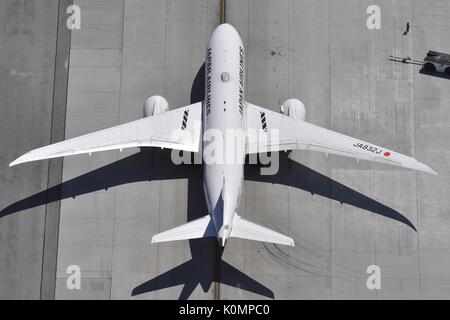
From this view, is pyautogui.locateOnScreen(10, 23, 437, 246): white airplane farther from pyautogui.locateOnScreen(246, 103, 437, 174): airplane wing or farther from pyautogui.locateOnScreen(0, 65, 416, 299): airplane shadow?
pyautogui.locateOnScreen(0, 65, 416, 299): airplane shadow

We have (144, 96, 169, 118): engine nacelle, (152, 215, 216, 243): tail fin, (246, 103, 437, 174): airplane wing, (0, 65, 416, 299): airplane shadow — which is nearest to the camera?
(152, 215, 216, 243): tail fin

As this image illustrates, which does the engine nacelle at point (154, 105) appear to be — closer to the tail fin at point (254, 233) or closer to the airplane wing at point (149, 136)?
the airplane wing at point (149, 136)

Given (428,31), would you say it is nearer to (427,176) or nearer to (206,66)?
(427,176)

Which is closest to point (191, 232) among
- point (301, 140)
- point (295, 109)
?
point (301, 140)

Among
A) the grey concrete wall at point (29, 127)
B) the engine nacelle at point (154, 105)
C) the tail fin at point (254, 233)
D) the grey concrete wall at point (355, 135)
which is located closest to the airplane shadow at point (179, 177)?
the grey concrete wall at point (355, 135)

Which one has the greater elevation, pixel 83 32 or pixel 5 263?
pixel 83 32

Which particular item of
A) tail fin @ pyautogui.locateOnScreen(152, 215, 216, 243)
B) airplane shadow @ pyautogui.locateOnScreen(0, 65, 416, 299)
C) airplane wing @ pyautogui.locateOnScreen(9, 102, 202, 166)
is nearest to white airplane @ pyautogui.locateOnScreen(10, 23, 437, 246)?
airplane wing @ pyautogui.locateOnScreen(9, 102, 202, 166)
